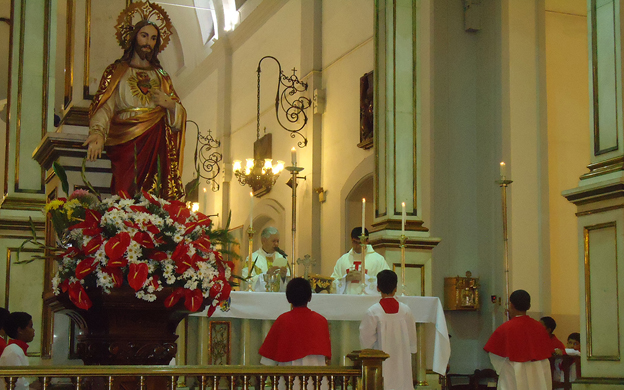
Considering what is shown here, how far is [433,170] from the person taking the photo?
9.38 m

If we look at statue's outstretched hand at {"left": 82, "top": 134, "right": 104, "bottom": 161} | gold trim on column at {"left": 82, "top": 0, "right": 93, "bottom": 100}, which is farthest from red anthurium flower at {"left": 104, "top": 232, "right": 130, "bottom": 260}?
gold trim on column at {"left": 82, "top": 0, "right": 93, "bottom": 100}

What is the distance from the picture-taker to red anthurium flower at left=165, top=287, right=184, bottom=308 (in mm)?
3111

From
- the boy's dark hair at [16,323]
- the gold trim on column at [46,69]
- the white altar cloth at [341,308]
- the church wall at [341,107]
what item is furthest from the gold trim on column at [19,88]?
the church wall at [341,107]

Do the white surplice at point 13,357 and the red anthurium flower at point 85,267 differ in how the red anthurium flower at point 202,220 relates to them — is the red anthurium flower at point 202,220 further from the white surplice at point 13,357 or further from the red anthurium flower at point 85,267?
the white surplice at point 13,357

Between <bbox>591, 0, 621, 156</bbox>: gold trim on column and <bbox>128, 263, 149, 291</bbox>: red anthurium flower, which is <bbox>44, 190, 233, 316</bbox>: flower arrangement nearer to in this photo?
<bbox>128, 263, 149, 291</bbox>: red anthurium flower

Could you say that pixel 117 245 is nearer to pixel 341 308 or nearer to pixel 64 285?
pixel 64 285

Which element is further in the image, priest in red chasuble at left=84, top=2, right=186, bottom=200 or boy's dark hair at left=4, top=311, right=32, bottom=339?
priest in red chasuble at left=84, top=2, right=186, bottom=200

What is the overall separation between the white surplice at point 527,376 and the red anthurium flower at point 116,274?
356cm

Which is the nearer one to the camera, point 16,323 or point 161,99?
point 16,323

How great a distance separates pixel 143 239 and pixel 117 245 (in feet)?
0.35

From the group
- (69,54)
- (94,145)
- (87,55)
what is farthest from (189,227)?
(69,54)

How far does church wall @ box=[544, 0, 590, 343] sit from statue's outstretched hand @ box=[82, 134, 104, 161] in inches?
241

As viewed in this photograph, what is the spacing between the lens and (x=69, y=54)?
19.5 feet

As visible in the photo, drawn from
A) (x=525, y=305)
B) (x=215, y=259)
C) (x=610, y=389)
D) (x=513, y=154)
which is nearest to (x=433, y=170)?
(x=513, y=154)
